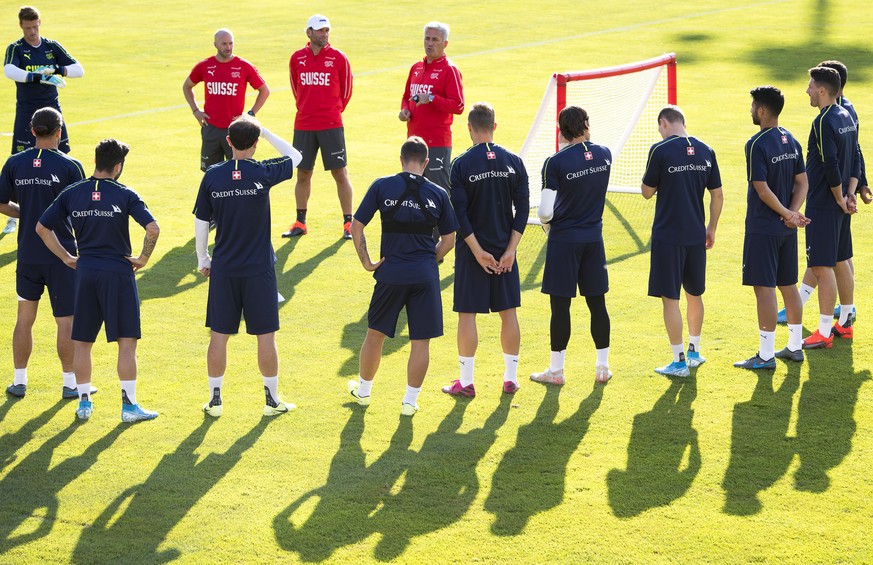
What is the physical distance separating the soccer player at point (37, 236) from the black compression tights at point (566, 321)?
12.1ft

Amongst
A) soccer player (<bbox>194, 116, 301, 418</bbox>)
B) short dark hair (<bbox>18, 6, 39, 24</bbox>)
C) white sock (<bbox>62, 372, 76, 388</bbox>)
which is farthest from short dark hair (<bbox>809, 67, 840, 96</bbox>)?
Result: short dark hair (<bbox>18, 6, 39, 24</bbox>)

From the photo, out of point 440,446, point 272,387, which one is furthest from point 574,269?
point 272,387

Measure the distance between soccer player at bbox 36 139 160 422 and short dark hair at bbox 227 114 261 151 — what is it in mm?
760

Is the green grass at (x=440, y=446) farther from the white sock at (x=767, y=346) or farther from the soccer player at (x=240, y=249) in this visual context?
the soccer player at (x=240, y=249)

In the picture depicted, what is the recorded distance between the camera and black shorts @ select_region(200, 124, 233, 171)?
12656mm

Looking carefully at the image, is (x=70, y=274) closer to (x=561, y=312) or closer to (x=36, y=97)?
(x=561, y=312)

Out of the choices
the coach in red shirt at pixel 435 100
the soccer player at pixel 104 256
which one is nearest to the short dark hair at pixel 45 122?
the soccer player at pixel 104 256

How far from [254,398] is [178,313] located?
232 centimetres

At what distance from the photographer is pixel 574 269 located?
8266 millimetres

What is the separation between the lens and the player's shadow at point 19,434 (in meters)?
7.30

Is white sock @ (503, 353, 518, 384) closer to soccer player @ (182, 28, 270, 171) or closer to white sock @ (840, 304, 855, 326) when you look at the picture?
white sock @ (840, 304, 855, 326)

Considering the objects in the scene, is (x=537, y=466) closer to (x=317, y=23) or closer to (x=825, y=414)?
(x=825, y=414)

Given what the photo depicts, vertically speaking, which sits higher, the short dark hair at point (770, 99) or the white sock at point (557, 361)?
the short dark hair at point (770, 99)

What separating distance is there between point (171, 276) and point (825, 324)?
6.50 meters
